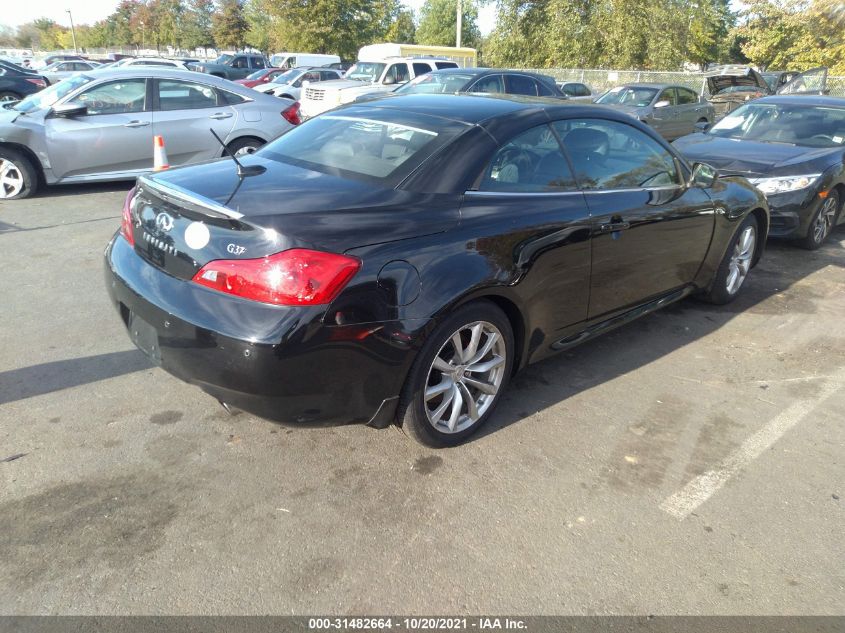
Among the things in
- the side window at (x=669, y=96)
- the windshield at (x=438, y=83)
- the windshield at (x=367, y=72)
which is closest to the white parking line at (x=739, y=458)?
the windshield at (x=438, y=83)

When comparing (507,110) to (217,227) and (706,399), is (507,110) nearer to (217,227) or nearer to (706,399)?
(217,227)

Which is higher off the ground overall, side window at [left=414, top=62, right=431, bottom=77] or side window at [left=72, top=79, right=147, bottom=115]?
side window at [left=414, top=62, right=431, bottom=77]

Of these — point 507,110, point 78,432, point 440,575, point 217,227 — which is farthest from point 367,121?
point 440,575

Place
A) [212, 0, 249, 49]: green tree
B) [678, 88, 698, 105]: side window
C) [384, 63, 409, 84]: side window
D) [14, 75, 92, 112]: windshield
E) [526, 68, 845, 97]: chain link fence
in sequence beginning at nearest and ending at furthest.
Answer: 1. [14, 75, 92, 112]: windshield
2. [678, 88, 698, 105]: side window
3. [384, 63, 409, 84]: side window
4. [526, 68, 845, 97]: chain link fence
5. [212, 0, 249, 49]: green tree

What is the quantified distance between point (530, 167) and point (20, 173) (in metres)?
7.12

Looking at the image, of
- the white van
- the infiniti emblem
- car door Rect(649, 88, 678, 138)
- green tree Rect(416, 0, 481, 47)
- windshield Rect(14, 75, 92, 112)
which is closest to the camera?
the infiniti emblem

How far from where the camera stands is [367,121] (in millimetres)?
3842

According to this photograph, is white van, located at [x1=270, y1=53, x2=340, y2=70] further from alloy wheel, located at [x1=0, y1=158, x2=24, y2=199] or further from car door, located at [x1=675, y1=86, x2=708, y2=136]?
alloy wheel, located at [x1=0, y1=158, x2=24, y2=199]

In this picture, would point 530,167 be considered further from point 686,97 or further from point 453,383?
point 686,97

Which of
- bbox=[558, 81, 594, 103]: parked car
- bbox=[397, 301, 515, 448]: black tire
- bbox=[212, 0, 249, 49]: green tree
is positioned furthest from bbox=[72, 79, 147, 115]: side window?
bbox=[212, 0, 249, 49]: green tree

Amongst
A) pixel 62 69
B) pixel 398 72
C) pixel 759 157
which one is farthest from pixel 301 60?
pixel 759 157

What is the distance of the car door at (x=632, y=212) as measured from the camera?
3.88 m

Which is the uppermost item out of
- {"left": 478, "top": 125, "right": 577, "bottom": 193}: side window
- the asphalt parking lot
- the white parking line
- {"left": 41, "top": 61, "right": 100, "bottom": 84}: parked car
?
{"left": 41, "top": 61, "right": 100, "bottom": 84}: parked car

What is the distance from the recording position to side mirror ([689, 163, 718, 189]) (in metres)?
4.77
